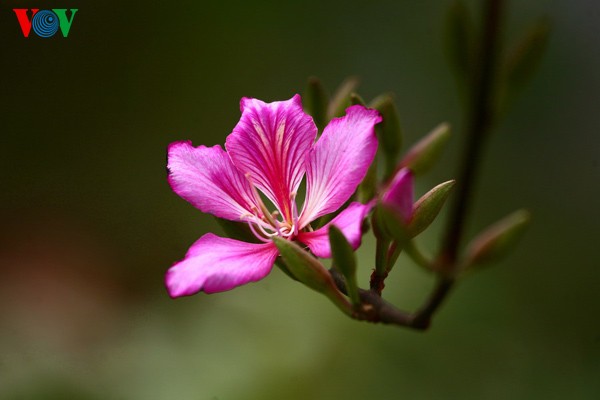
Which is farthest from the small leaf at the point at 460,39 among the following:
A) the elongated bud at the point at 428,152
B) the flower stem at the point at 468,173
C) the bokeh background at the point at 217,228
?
the bokeh background at the point at 217,228

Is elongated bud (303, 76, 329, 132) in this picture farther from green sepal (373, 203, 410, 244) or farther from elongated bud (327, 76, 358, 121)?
green sepal (373, 203, 410, 244)

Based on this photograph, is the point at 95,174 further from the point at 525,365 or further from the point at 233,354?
A: the point at 525,365

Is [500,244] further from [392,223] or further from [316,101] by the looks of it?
[316,101]

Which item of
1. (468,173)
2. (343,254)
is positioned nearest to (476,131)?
(468,173)

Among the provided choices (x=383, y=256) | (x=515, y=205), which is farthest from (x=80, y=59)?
(x=383, y=256)

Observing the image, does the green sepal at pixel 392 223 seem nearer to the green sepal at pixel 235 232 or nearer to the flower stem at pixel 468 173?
the flower stem at pixel 468 173

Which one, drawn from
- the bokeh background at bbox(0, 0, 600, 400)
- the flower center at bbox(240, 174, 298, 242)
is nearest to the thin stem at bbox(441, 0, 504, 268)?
the flower center at bbox(240, 174, 298, 242)
